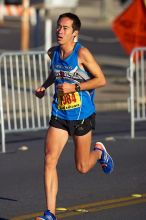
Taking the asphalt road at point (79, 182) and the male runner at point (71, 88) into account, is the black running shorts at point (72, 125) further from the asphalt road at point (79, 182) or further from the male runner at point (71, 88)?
the asphalt road at point (79, 182)

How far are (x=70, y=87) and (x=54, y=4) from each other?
1847 cm

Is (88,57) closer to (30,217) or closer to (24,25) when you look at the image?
(30,217)

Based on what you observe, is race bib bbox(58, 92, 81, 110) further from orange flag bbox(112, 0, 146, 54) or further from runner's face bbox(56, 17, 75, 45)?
orange flag bbox(112, 0, 146, 54)

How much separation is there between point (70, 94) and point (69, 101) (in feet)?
0.24

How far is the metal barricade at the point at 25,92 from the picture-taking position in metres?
14.9

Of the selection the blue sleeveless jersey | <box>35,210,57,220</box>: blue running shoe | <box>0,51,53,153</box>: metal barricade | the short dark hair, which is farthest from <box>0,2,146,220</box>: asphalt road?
the short dark hair

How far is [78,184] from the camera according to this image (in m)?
11.2

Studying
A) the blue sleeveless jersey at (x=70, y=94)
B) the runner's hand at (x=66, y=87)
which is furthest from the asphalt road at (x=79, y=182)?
the runner's hand at (x=66, y=87)

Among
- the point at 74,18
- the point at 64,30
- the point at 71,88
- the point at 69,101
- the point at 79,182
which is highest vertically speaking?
the point at 74,18

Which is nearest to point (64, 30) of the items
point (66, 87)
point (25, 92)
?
point (66, 87)

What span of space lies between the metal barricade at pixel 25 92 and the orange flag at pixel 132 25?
5.31 metres

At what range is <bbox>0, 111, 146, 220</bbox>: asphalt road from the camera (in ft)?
31.9

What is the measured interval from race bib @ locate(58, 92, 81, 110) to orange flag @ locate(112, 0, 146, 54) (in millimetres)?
11390

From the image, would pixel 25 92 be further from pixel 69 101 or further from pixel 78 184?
pixel 69 101
